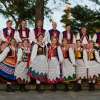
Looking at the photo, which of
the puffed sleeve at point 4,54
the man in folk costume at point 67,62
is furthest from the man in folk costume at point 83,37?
the puffed sleeve at point 4,54

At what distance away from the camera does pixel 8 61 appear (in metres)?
Answer: 13.9

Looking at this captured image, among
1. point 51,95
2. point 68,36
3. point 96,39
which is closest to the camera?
point 51,95

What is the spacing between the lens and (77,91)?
46.1 ft

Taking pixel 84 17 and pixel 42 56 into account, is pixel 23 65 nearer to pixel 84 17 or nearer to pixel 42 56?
pixel 42 56

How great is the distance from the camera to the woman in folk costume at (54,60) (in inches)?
556

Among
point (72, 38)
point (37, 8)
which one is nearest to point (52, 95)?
point (72, 38)

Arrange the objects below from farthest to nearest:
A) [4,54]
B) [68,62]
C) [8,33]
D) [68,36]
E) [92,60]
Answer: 1. [92,60]
2. [68,36]
3. [68,62]
4. [8,33]
5. [4,54]

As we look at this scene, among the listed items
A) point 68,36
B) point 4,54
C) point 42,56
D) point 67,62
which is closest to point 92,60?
point 67,62

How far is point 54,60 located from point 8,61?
46.2 inches

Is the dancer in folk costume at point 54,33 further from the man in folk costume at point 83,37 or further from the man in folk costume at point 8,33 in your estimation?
the man in folk costume at point 8,33

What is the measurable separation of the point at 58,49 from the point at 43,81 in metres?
0.90

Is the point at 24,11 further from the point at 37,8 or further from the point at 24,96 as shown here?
the point at 24,96

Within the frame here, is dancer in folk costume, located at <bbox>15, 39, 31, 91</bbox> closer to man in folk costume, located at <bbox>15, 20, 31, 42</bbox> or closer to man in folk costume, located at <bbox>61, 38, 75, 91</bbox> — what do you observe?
man in folk costume, located at <bbox>15, 20, 31, 42</bbox>

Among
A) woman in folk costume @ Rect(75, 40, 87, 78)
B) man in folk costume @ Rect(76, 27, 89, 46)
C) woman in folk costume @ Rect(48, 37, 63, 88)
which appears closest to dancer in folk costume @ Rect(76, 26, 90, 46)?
man in folk costume @ Rect(76, 27, 89, 46)
